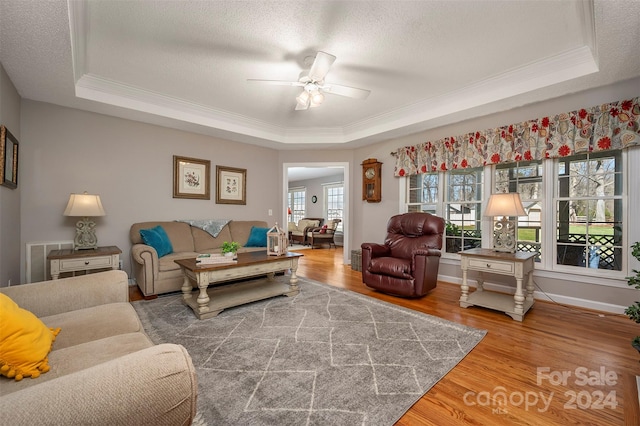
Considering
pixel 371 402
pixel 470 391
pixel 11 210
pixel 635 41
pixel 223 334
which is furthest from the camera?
pixel 11 210

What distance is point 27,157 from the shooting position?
10.6 feet

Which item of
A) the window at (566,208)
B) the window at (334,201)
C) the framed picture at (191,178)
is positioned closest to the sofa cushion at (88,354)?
the framed picture at (191,178)

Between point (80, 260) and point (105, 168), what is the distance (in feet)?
4.55

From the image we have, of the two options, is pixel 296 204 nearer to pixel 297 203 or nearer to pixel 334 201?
pixel 297 203

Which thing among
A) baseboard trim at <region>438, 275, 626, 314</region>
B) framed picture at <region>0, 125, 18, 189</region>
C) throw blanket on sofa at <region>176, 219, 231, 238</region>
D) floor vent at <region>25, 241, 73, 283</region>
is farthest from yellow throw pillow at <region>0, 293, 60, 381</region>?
baseboard trim at <region>438, 275, 626, 314</region>

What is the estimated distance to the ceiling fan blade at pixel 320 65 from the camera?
2381 millimetres

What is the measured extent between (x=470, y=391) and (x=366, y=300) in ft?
5.45

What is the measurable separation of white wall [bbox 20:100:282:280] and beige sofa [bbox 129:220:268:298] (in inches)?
12.6

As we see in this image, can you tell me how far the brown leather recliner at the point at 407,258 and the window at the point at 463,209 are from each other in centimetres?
65

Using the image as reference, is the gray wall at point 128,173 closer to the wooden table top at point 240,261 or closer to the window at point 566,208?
the window at point 566,208

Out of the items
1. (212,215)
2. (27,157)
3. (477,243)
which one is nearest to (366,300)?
(477,243)

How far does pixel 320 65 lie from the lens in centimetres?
249

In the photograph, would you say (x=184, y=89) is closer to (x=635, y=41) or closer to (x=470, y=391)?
(x=470, y=391)

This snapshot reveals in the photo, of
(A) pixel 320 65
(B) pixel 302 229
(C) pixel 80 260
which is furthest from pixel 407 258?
(B) pixel 302 229
